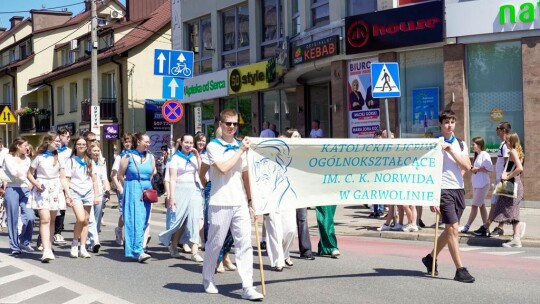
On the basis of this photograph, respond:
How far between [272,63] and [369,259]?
14.5 meters

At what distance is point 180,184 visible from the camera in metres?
11.1

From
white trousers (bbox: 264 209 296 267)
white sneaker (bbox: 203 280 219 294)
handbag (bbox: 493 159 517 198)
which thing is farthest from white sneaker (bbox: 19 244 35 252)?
handbag (bbox: 493 159 517 198)

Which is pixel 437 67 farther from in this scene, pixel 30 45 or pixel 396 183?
pixel 30 45

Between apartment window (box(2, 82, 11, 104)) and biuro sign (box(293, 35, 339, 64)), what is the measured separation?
35982mm

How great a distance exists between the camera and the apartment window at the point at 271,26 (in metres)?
25.7

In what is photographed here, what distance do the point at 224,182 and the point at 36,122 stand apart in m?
42.9

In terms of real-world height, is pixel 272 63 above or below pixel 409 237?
above

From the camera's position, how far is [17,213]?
40.4 ft

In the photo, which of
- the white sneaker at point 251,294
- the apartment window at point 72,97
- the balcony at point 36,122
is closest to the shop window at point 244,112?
the apartment window at point 72,97

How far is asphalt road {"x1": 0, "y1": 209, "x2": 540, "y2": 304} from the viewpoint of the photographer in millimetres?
8141

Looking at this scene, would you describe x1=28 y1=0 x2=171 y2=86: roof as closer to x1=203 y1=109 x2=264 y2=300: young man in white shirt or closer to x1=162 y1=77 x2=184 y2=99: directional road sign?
x1=162 y1=77 x2=184 y2=99: directional road sign

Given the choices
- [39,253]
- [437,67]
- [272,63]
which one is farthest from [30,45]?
[39,253]

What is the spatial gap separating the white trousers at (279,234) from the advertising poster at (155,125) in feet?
86.7

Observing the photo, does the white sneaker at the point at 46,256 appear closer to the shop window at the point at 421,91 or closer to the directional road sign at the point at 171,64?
the directional road sign at the point at 171,64
